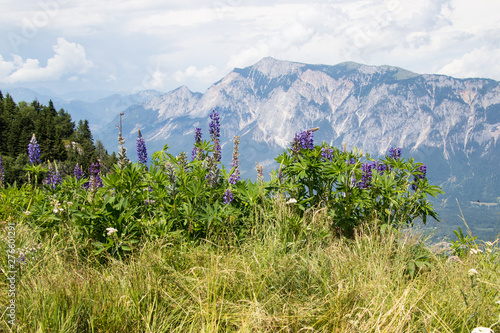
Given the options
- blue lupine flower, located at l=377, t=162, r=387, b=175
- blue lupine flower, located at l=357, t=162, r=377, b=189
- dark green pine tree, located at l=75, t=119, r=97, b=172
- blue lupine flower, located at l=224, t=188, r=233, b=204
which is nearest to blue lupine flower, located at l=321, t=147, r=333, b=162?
blue lupine flower, located at l=357, t=162, r=377, b=189

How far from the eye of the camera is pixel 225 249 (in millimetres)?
4281

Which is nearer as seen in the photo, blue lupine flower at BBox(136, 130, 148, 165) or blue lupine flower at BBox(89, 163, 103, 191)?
blue lupine flower at BBox(89, 163, 103, 191)

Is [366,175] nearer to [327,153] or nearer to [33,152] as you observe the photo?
[327,153]

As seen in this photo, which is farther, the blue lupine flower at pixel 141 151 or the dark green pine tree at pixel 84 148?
the dark green pine tree at pixel 84 148

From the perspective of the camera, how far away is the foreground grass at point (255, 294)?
9.27 ft

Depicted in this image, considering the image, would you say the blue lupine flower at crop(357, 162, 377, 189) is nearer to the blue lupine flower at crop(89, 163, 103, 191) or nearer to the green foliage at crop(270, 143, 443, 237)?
the green foliage at crop(270, 143, 443, 237)

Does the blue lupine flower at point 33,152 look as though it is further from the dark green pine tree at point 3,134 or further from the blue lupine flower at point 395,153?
the dark green pine tree at point 3,134

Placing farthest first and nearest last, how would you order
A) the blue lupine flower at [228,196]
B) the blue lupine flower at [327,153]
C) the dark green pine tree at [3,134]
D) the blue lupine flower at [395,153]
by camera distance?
the dark green pine tree at [3,134] → the blue lupine flower at [395,153] → the blue lupine flower at [327,153] → the blue lupine flower at [228,196]

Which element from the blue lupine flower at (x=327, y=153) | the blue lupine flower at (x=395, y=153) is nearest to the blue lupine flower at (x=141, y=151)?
the blue lupine flower at (x=327, y=153)

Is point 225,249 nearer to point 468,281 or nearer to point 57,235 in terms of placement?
point 57,235

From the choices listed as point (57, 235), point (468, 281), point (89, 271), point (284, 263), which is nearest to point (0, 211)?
point (57, 235)

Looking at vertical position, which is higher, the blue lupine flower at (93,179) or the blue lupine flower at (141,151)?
the blue lupine flower at (141,151)

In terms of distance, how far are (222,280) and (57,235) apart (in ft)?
8.23

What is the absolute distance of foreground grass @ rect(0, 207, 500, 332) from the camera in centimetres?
282
